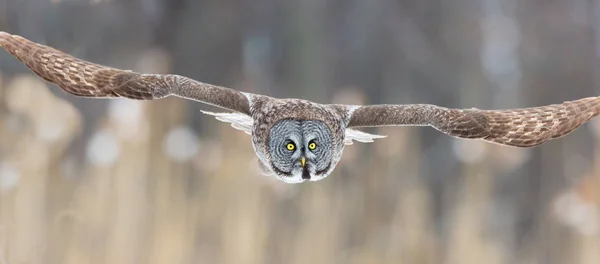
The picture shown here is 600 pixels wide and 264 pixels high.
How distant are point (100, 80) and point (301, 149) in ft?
3.18

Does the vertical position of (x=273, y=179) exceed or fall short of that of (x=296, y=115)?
it falls short

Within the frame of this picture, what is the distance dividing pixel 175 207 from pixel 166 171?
0.24 meters

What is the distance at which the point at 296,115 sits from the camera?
2432mm

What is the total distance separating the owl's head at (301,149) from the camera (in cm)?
Result: 238

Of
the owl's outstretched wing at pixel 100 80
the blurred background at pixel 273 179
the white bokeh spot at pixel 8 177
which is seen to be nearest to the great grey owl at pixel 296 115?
the owl's outstretched wing at pixel 100 80

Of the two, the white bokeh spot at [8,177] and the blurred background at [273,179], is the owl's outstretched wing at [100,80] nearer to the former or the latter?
the blurred background at [273,179]

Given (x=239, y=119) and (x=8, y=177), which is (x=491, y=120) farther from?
(x=8, y=177)

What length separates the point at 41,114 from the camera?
144 inches

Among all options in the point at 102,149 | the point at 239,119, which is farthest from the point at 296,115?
the point at 102,149

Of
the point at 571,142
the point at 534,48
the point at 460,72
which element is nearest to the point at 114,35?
the point at 460,72

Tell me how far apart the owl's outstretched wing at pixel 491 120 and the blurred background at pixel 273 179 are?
1.05 metres

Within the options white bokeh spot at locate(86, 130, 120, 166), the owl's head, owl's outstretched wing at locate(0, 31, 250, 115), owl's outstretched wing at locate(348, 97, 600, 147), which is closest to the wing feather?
owl's outstretched wing at locate(0, 31, 250, 115)

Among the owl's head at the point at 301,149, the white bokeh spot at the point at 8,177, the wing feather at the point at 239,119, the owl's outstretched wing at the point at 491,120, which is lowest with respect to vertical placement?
the white bokeh spot at the point at 8,177

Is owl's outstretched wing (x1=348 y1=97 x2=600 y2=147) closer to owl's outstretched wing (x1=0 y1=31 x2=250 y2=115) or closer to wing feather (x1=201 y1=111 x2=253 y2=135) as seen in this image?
wing feather (x1=201 y1=111 x2=253 y2=135)
